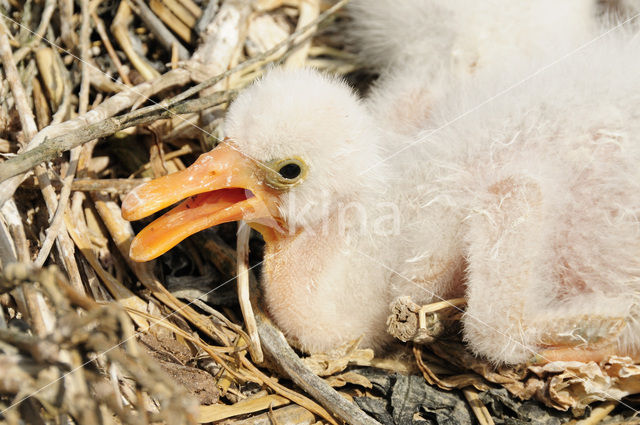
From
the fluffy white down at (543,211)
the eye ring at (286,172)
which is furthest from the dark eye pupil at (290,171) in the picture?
the fluffy white down at (543,211)

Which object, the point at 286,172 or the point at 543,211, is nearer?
the point at 543,211

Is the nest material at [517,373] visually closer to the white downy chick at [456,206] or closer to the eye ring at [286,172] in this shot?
the white downy chick at [456,206]

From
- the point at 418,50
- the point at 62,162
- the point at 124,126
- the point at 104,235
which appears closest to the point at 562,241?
the point at 418,50

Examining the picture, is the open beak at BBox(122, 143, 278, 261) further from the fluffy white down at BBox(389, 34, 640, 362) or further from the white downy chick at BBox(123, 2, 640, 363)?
the fluffy white down at BBox(389, 34, 640, 362)

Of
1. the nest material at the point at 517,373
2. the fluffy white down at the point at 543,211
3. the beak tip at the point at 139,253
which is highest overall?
the beak tip at the point at 139,253

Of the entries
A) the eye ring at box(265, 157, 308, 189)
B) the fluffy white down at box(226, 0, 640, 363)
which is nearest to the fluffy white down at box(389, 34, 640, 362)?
the fluffy white down at box(226, 0, 640, 363)

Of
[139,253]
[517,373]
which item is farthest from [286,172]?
[517,373]

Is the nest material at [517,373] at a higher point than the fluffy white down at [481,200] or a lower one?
lower

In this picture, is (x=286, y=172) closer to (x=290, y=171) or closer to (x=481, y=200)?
(x=290, y=171)
